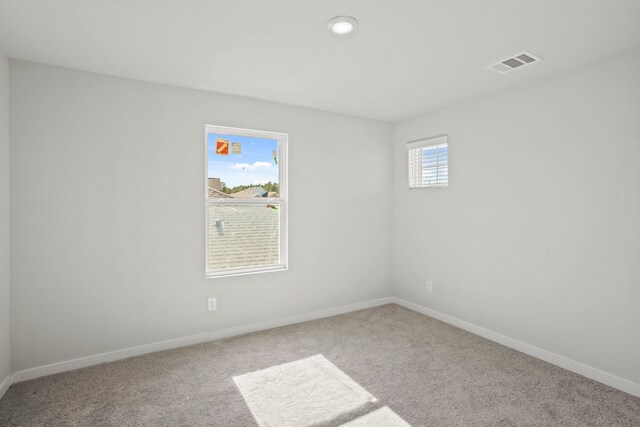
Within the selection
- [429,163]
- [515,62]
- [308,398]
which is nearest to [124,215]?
[308,398]

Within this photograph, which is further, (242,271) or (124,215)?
(242,271)

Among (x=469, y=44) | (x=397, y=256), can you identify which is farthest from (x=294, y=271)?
(x=469, y=44)

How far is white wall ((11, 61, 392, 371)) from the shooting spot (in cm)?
267

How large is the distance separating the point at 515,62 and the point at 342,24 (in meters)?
1.50

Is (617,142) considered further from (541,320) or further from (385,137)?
(385,137)

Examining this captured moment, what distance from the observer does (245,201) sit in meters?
3.63

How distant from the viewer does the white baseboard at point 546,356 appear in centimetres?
250

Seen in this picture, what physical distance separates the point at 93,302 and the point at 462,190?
3725mm

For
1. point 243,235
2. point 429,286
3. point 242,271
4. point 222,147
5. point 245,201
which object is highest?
point 222,147

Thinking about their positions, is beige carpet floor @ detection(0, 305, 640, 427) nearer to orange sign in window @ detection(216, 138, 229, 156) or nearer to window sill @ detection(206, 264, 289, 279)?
window sill @ detection(206, 264, 289, 279)

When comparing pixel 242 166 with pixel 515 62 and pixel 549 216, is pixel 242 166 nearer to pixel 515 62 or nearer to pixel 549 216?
pixel 515 62

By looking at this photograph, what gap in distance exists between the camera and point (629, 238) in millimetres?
2475

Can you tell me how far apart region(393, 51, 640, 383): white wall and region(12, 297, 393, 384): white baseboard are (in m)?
1.32

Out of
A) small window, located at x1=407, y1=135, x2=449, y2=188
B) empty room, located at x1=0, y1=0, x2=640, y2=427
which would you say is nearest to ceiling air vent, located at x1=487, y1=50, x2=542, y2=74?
empty room, located at x1=0, y1=0, x2=640, y2=427
